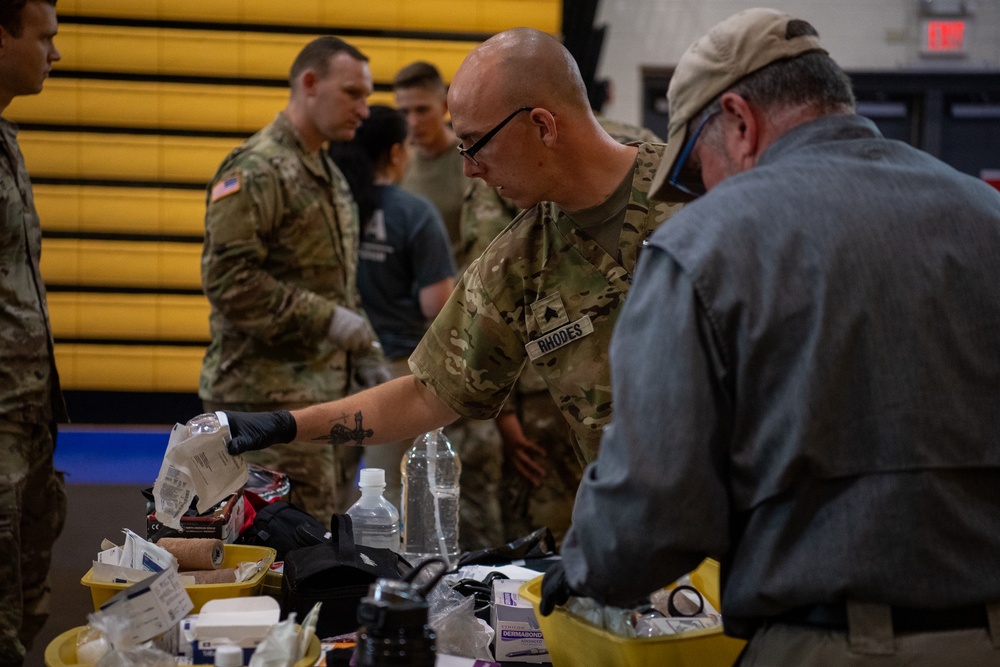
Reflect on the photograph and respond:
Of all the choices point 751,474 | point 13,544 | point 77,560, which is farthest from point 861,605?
point 77,560

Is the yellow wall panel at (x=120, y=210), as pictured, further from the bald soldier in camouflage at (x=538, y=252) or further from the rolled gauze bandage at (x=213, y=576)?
the rolled gauze bandage at (x=213, y=576)

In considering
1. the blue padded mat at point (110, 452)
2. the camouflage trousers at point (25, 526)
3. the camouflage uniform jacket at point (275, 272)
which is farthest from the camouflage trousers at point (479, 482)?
the blue padded mat at point (110, 452)

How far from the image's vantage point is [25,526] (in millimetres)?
2682

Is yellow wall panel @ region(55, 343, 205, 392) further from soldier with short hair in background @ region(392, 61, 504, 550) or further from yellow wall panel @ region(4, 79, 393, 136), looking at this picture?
soldier with short hair in background @ region(392, 61, 504, 550)

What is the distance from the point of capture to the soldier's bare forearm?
2.03 m

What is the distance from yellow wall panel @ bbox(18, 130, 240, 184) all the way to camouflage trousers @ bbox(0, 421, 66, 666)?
3.56 metres

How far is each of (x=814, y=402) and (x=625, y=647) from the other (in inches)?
18.6

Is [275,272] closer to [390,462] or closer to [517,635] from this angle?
[390,462]

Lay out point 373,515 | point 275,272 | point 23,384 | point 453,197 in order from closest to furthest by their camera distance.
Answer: point 373,515, point 23,384, point 275,272, point 453,197

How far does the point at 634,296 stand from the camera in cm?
120

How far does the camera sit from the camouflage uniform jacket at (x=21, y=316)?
258 centimetres

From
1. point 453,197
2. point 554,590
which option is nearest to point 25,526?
point 554,590

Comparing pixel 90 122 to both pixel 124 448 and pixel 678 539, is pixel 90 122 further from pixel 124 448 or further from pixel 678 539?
pixel 678 539

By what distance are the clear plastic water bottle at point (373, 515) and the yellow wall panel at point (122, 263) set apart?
165 inches
